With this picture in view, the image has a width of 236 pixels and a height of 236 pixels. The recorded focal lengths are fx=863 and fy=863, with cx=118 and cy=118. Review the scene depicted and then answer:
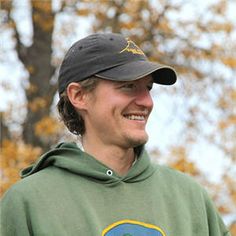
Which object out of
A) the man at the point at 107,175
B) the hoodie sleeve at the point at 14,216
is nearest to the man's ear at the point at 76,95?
the man at the point at 107,175

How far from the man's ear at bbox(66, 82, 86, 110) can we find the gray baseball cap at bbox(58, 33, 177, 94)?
0.08ft

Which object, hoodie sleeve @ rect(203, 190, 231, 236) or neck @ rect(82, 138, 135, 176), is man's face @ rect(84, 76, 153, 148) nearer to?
neck @ rect(82, 138, 135, 176)

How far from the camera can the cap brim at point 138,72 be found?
12.0ft

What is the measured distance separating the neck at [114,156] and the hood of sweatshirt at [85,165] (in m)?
0.03

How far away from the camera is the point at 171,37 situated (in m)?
11.5

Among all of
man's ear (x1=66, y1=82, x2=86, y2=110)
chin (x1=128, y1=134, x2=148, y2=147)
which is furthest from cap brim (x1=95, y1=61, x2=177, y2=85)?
chin (x1=128, y1=134, x2=148, y2=147)

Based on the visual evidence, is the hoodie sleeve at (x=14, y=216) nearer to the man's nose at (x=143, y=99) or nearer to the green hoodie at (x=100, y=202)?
the green hoodie at (x=100, y=202)

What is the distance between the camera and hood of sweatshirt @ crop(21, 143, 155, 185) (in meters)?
3.71

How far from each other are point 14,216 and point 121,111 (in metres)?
0.63

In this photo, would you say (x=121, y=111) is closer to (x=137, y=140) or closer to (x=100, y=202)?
(x=137, y=140)

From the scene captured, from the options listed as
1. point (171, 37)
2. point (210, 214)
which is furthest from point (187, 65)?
point (210, 214)

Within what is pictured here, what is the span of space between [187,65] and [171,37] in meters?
0.44

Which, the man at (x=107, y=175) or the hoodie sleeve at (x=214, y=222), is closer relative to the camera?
the man at (x=107, y=175)

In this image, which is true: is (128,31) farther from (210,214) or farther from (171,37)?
(210,214)
